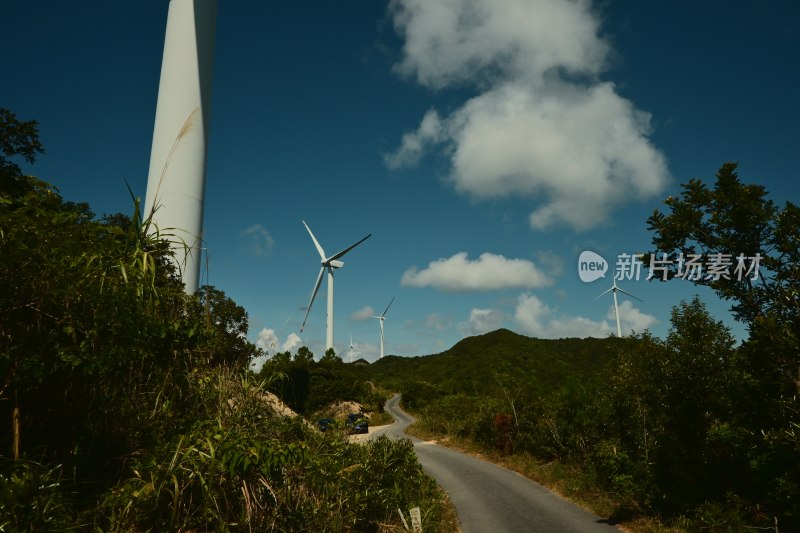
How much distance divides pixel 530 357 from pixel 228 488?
348ft

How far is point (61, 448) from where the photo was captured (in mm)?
5875

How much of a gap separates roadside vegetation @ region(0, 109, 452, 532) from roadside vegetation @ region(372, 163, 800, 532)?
30.4 feet

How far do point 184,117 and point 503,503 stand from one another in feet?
69.4

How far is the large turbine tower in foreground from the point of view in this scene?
738 inches

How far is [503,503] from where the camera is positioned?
17531 mm

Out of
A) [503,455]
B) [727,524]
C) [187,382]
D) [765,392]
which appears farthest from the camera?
[503,455]

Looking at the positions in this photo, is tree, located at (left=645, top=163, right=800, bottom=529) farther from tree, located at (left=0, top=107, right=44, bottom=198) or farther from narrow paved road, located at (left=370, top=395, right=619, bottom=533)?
tree, located at (left=0, top=107, right=44, bottom=198)

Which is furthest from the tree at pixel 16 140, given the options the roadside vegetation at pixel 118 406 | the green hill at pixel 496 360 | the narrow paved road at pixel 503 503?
the green hill at pixel 496 360

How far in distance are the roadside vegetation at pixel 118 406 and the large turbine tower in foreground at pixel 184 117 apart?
10.8m

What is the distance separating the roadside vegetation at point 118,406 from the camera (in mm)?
5078

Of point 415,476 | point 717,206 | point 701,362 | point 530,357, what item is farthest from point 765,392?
point 530,357

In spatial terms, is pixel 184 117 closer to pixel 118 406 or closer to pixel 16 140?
pixel 16 140

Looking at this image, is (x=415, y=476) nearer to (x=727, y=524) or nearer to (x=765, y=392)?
(x=727, y=524)

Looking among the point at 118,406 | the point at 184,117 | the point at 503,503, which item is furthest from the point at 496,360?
the point at 118,406
